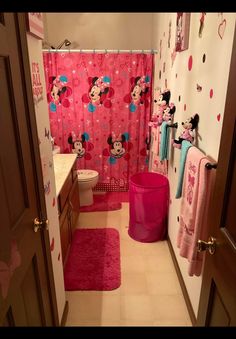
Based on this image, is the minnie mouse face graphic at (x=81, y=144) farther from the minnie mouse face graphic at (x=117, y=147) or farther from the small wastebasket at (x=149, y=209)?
the small wastebasket at (x=149, y=209)

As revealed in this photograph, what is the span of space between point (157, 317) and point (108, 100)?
2.63 m

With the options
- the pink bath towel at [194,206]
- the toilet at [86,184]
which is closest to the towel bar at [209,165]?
the pink bath towel at [194,206]

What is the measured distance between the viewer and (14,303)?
36.9 inches

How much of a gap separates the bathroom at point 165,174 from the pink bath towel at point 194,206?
11 cm

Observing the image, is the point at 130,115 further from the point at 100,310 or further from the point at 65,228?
the point at 100,310

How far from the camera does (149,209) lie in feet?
8.53

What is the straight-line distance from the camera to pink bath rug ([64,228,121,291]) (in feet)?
7.20

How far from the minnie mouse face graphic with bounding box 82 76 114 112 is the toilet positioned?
2.90 ft

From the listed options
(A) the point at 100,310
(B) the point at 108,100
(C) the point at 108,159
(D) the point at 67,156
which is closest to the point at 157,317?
(A) the point at 100,310

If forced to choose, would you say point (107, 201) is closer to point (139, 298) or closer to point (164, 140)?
point (164, 140)

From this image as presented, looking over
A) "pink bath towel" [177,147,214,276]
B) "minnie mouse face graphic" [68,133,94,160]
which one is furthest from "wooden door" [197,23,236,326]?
Answer: "minnie mouse face graphic" [68,133,94,160]

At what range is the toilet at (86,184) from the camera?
3338 mm

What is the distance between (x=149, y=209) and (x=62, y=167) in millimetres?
975

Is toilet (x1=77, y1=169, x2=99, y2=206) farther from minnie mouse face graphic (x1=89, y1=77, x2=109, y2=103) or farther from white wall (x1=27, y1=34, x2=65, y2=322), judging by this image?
white wall (x1=27, y1=34, x2=65, y2=322)
